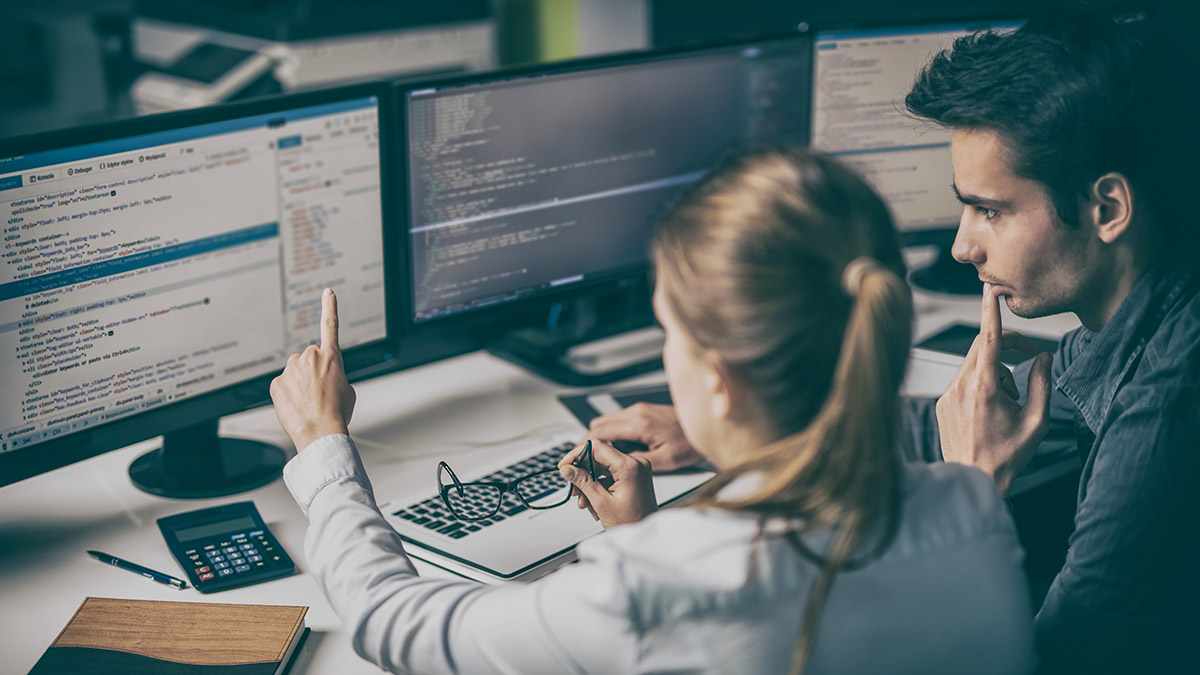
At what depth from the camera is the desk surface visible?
3.67 ft

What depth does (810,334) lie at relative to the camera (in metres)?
0.76

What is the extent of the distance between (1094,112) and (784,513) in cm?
69

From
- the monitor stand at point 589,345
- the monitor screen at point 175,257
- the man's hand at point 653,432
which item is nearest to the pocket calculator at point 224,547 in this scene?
the monitor screen at point 175,257

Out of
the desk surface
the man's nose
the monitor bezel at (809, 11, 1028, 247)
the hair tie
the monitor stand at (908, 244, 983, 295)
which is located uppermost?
the monitor bezel at (809, 11, 1028, 247)

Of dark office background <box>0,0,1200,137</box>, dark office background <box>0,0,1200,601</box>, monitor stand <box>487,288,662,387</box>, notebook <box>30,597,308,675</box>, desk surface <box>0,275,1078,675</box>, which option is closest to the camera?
notebook <box>30,597,308,675</box>

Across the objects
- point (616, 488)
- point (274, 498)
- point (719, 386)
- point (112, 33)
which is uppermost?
point (112, 33)

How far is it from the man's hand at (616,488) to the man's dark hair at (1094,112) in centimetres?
54

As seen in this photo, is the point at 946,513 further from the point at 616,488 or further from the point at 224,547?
the point at 224,547

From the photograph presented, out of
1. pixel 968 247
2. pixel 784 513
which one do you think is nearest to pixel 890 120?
pixel 968 247

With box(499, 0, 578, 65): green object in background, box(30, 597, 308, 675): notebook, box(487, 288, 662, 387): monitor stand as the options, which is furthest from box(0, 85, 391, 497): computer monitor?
box(499, 0, 578, 65): green object in background

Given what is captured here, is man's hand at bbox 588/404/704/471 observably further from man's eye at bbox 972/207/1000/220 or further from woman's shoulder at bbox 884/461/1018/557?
woman's shoulder at bbox 884/461/1018/557

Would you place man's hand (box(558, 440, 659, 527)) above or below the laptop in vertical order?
above

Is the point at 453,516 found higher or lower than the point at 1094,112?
lower

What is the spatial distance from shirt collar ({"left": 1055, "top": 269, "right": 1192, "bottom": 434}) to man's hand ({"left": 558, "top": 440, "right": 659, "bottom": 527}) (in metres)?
0.47
